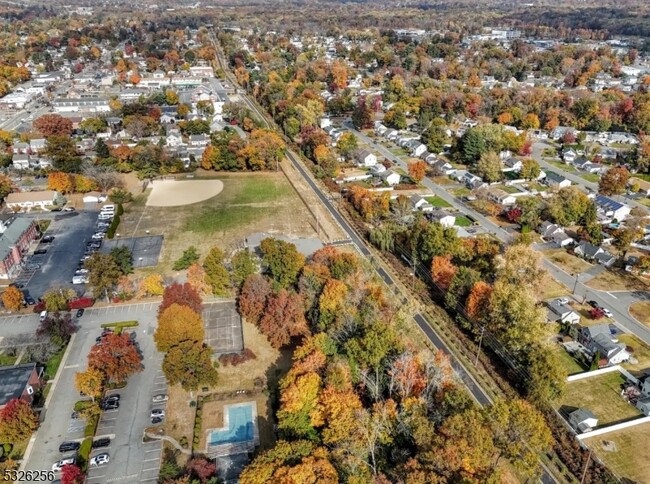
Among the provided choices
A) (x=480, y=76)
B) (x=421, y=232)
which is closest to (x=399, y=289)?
(x=421, y=232)

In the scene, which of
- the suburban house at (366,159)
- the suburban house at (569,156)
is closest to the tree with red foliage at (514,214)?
the suburban house at (366,159)

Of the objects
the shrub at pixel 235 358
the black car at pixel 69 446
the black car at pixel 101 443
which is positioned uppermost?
the black car at pixel 69 446

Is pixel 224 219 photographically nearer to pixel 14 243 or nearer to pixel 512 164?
pixel 14 243

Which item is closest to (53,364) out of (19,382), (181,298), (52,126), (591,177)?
(19,382)

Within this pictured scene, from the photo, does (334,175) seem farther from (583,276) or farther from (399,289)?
(583,276)

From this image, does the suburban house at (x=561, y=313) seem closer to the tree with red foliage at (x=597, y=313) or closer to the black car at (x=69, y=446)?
the tree with red foliage at (x=597, y=313)

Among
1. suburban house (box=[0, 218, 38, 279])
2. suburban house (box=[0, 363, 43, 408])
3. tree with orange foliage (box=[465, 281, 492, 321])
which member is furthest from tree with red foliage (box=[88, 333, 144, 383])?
tree with orange foliage (box=[465, 281, 492, 321])
